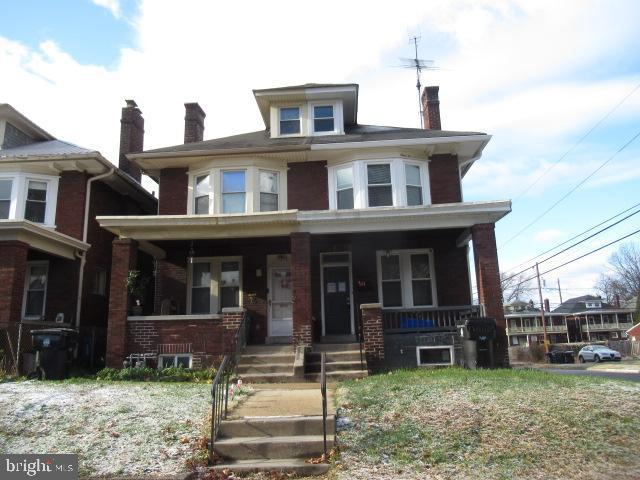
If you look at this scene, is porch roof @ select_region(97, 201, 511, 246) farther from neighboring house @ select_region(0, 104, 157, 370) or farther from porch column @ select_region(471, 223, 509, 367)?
neighboring house @ select_region(0, 104, 157, 370)

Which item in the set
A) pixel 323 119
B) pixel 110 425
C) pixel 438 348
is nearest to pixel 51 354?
pixel 110 425

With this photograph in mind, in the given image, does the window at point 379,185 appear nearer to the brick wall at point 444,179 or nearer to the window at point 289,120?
the brick wall at point 444,179

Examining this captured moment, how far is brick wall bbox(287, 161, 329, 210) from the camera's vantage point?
52.1ft

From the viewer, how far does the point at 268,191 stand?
52.3 ft

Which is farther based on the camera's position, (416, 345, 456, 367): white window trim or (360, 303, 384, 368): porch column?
(416, 345, 456, 367): white window trim

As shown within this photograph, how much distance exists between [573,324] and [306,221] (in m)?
71.9

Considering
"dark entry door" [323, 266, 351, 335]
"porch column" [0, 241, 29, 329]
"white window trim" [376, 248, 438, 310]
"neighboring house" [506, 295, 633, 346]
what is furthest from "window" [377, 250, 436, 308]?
"neighboring house" [506, 295, 633, 346]

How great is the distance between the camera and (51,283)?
51.5 feet

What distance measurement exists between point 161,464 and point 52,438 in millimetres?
1760

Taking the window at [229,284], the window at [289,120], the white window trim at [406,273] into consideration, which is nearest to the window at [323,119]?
the window at [289,120]

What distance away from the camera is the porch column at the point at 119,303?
493 inches

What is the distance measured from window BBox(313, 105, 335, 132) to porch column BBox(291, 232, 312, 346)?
5.75 m

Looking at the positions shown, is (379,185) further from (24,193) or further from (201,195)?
(24,193)

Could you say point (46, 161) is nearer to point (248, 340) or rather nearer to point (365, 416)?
point (248, 340)
